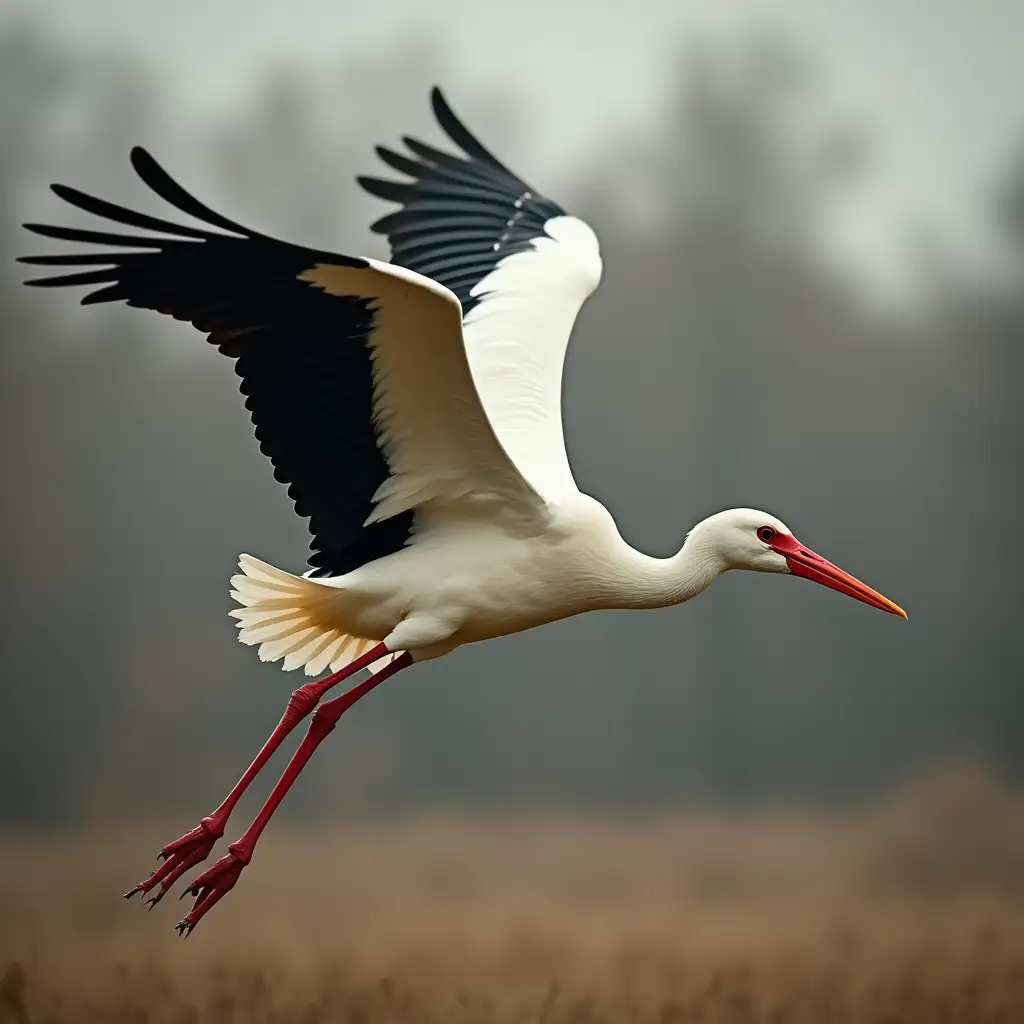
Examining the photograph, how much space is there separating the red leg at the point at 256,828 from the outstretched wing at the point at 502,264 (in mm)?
675

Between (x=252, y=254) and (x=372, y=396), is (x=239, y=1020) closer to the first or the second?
(x=372, y=396)

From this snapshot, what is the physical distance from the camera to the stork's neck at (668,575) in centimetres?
380

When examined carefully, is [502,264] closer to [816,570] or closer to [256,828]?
[816,570]

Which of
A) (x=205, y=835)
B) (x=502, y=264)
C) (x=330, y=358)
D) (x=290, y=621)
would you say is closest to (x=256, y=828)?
(x=205, y=835)

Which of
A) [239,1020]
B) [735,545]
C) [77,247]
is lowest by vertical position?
[239,1020]

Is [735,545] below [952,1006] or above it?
above

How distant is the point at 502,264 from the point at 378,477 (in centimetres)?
116

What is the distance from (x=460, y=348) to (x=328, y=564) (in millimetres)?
779

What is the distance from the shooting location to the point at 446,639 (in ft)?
12.4

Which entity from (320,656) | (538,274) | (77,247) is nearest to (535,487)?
(320,656)

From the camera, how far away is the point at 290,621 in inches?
156

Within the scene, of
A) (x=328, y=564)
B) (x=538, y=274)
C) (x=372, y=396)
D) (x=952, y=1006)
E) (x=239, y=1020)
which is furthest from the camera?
(x=952, y=1006)

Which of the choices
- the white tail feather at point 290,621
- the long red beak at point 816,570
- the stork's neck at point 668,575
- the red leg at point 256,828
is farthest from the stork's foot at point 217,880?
the long red beak at point 816,570

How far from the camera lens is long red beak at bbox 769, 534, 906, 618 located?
12.9ft
